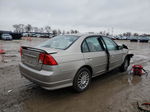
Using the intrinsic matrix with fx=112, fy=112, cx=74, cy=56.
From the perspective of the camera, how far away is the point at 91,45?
3.52 metres

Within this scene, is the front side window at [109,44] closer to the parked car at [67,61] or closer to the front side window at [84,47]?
the parked car at [67,61]

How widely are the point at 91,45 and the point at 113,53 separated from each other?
1.19 meters

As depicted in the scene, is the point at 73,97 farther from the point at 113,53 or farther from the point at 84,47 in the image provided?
the point at 113,53

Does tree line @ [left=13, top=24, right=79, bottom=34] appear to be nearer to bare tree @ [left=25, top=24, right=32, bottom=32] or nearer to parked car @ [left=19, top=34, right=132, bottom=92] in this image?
bare tree @ [left=25, top=24, right=32, bottom=32]

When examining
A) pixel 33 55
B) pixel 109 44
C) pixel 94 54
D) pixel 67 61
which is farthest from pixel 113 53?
pixel 33 55

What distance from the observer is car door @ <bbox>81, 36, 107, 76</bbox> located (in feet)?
10.7

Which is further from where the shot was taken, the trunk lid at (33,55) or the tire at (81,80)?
the tire at (81,80)

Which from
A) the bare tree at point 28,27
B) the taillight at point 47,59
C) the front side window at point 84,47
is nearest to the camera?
the taillight at point 47,59

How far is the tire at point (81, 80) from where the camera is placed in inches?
119

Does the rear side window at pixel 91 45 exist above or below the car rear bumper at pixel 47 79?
above

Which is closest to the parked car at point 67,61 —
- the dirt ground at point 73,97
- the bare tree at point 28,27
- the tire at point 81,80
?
the tire at point 81,80

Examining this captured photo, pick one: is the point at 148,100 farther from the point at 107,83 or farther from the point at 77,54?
the point at 77,54

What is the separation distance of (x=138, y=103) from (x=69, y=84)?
177 centimetres

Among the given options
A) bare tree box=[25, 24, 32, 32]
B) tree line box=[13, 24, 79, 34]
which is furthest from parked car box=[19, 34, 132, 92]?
bare tree box=[25, 24, 32, 32]
